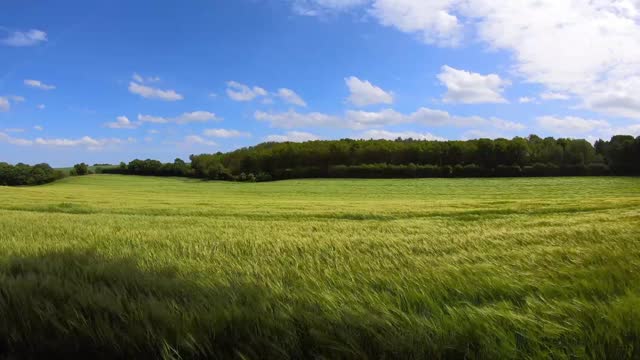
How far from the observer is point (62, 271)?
13.9 ft

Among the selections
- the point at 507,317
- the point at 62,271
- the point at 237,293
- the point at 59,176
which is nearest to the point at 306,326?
the point at 237,293

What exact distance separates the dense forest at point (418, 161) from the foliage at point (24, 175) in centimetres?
2014

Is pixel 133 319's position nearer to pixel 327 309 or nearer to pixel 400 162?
pixel 327 309

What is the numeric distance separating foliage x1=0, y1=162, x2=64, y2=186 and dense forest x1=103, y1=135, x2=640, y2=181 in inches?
793

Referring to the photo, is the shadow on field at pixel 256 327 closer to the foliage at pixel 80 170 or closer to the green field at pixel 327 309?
the green field at pixel 327 309

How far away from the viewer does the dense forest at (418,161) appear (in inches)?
3290

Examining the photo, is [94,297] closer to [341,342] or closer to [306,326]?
[306,326]

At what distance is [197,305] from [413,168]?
Result: 89.5 metres

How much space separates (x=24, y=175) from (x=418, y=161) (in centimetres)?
7694

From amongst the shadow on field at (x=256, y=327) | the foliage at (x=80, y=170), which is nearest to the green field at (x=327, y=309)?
the shadow on field at (x=256, y=327)

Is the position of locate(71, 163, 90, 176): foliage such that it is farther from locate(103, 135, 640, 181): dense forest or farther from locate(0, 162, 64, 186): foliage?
locate(0, 162, 64, 186): foliage

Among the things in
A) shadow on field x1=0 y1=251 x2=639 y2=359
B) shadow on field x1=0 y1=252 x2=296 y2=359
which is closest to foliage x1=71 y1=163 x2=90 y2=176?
shadow on field x1=0 y1=252 x2=296 y2=359

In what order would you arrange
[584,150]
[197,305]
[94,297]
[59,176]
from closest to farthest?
[197,305] → [94,297] → [584,150] → [59,176]

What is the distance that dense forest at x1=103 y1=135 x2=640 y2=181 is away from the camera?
3290 inches
